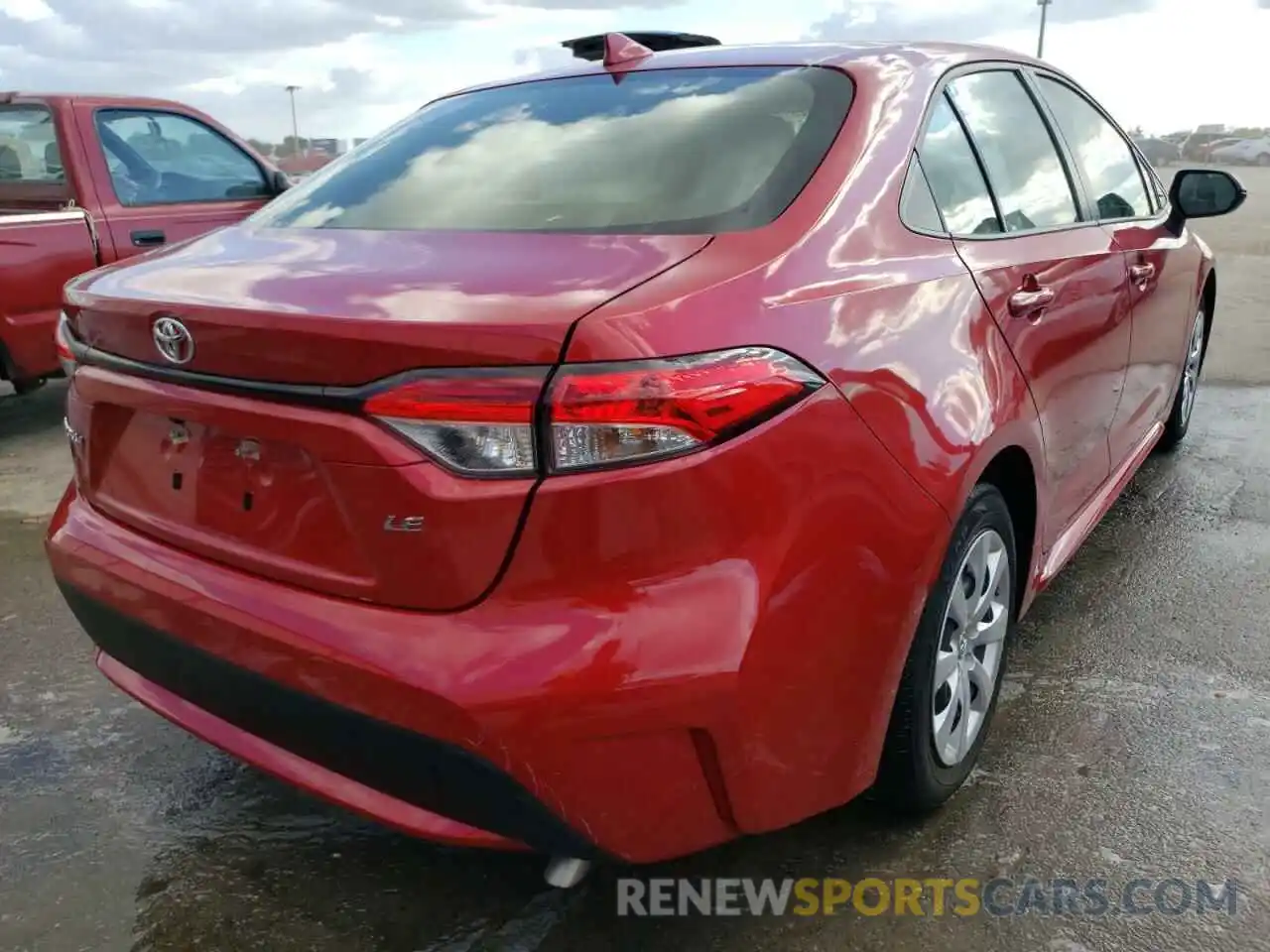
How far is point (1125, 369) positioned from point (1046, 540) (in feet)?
2.58

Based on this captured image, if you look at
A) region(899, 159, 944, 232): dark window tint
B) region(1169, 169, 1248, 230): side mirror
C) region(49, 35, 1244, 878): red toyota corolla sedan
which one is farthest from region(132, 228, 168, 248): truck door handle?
region(1169, 169, 1248, 230): side mirror

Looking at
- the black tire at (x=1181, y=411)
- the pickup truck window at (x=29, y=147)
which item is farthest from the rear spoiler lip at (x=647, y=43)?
the pickup truck window at (x=29, y=147)

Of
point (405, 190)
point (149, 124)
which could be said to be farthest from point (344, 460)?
point (149, 124)

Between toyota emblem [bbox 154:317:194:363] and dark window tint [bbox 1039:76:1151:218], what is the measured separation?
247 cm

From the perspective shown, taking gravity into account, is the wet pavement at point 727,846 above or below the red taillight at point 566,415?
below

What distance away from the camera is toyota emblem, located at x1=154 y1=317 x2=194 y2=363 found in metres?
1.80

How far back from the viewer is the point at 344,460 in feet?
5.37

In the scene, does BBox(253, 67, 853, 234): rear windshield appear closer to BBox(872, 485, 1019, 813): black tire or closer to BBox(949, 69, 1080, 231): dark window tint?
BBox(949, 69, 1080, 231): dark window tint

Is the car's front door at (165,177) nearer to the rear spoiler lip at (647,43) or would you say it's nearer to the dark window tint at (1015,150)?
the rear spoiler lip at (647,43)

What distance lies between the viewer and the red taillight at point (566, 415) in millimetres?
1554

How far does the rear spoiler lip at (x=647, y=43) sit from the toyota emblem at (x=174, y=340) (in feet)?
4.76

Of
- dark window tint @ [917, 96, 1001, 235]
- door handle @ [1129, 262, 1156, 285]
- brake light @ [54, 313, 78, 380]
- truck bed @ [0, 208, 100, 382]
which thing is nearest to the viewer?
brake light @ [54, 313, 78, 380]

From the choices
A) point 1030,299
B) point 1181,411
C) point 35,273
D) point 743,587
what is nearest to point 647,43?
point 1030,299

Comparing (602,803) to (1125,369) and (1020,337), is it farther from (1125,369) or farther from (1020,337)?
(1125,369)
